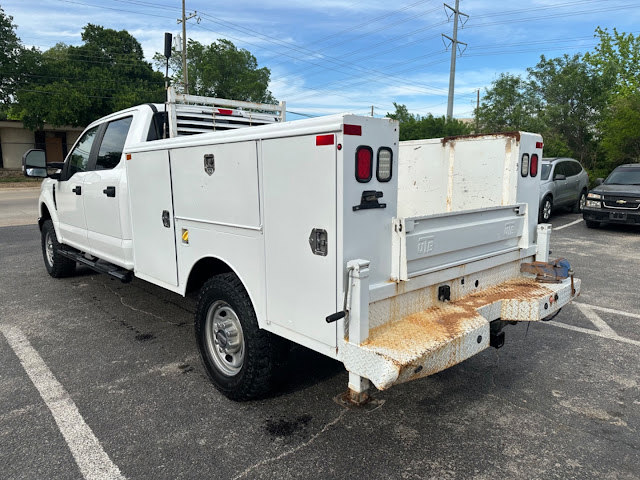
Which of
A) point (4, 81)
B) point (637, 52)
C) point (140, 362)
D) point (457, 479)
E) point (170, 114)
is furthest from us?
point (4, 81)

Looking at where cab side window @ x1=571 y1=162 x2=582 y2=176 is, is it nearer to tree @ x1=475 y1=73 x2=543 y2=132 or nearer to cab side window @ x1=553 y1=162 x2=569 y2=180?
cab side window @ x1=553 y1=162 x2=569 y2=180

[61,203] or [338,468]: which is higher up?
[61,203]

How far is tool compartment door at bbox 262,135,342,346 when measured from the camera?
2.44 m

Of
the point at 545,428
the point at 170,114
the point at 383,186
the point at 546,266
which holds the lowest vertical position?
the point at 545,428

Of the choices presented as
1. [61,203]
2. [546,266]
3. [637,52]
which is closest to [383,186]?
[546,266]

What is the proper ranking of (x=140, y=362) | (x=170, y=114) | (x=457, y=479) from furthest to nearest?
(x=170, y=114), (x=140, y=362), (x=457, y=479)

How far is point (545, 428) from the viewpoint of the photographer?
2996 millimetres

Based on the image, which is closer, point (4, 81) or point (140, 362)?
point (140, 362)

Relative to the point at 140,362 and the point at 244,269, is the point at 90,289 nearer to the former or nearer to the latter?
the point at 140,362

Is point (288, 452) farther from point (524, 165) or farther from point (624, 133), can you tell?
point (624, 133)

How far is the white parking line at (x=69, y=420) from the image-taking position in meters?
2.60

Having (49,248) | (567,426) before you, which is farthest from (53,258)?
(567,426)

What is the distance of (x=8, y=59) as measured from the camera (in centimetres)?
3394

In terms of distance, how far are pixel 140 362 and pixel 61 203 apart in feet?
9.86
